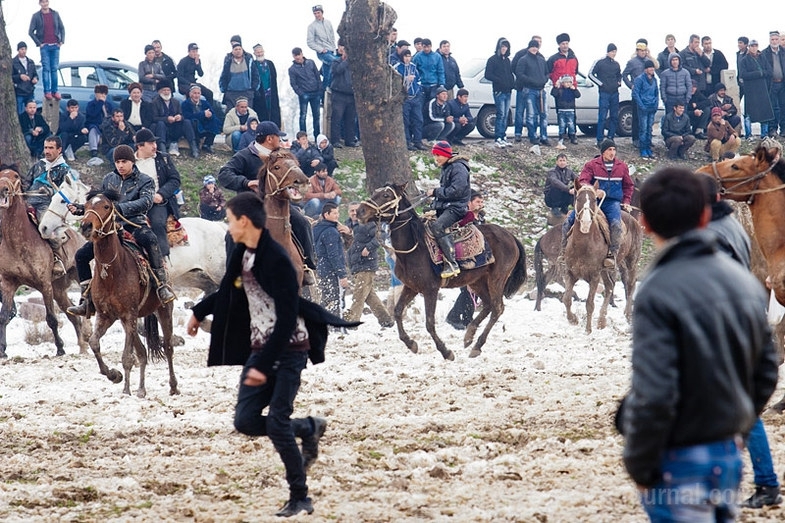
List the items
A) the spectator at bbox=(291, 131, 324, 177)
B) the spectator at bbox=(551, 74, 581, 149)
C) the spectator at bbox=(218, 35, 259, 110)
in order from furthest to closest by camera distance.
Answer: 1. the spectator at bbox=(551, 74, 581, 149)
2. the spectator at bbox=(218, 35, 259, 110)
3. the spectator at bbox=(291, 131, 324, 177)

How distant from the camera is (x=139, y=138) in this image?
40.3 ft

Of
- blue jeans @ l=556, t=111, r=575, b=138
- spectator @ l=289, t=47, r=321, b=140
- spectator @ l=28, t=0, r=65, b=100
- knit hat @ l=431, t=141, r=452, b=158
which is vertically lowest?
knit hat @ l=431, t=141, r=452, b=158

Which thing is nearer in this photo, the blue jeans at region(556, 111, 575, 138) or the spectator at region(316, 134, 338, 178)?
the spectator at region(316, 134, 338, 178)

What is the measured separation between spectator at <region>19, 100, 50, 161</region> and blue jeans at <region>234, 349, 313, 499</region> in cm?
1600

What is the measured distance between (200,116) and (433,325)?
34.4ft

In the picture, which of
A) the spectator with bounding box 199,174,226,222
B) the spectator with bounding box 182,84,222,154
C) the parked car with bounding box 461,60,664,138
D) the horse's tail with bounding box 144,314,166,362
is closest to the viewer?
the horse's tail with bounding box 144,314,166,362

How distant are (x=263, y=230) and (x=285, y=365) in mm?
774

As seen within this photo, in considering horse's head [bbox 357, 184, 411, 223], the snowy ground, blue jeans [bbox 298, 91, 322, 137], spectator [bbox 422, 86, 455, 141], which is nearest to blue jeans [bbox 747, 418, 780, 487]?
the snowy ground

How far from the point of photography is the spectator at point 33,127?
20719 millimetres

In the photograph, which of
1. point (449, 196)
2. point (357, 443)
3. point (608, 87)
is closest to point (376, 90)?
point (449, 196)

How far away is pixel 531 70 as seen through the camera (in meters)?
24.0

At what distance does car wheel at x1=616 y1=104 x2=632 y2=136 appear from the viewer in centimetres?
A: 2712

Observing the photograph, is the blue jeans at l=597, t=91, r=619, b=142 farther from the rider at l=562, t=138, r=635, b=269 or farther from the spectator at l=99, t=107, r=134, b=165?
the spectator at l=99, t=107, r=134, b=165

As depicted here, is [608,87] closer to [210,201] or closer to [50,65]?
[210,201]
